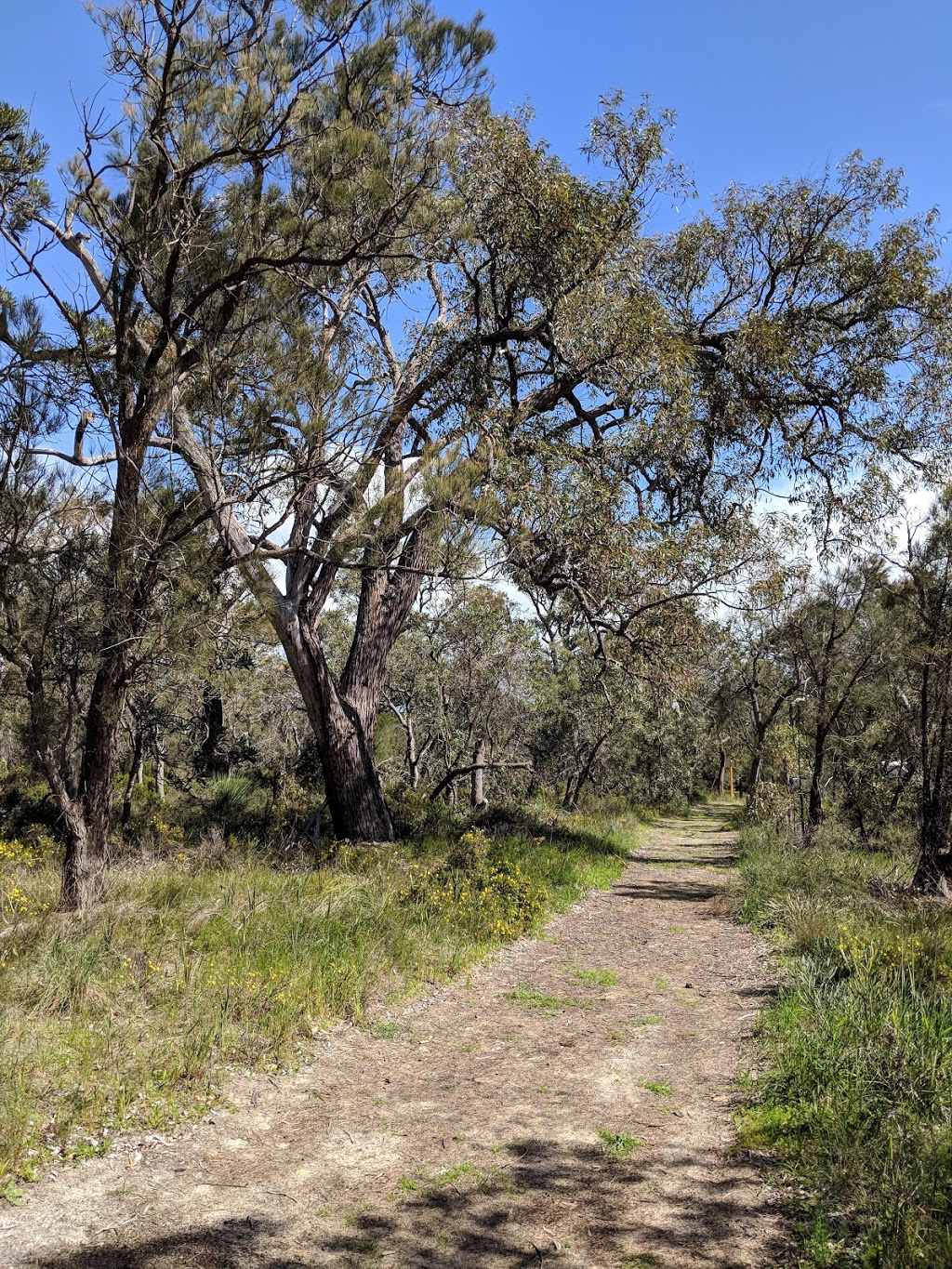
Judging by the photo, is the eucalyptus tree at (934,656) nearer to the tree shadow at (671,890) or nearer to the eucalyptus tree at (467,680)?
the tree shadow at (671,890)

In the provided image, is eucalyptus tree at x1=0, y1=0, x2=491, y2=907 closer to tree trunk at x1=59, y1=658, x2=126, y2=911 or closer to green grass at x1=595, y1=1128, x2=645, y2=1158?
tree trunk at x1=59, y1=658, x2=126, y2=911

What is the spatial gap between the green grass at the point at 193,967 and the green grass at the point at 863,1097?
97.0 inches

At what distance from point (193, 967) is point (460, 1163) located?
92.4 inches

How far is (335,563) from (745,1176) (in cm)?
467

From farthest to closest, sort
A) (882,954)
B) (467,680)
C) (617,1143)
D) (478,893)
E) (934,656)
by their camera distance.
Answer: (467,680) < (934,656) < (478,893) < (882,954) < (617,1143)

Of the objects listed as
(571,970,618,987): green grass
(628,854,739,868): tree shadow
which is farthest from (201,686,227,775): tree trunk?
(571,970,618,987): green grass

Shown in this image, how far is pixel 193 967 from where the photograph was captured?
558cm

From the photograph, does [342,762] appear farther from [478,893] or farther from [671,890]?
[671,890]

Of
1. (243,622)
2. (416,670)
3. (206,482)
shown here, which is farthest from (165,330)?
(416,670)

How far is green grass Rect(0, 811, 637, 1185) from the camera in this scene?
415cm

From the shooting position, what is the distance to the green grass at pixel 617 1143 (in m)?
4.02

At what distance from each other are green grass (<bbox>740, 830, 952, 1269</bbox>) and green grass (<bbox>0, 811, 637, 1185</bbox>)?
2.46 metres

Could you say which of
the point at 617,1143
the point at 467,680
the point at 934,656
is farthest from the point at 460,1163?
the point at 467,680

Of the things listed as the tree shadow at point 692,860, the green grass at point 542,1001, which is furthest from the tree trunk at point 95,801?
the tree shadow at point 692,860
